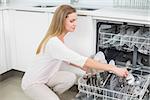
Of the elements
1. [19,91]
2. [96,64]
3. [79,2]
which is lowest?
[19,91]

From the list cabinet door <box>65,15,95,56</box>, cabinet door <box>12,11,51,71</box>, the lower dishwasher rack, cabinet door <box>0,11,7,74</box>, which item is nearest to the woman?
the lower dishwasher rack

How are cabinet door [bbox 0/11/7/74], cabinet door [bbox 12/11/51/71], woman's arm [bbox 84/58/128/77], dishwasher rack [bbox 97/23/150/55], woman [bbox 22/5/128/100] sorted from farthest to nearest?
cabinet door [bbox 0/11/7/74], cabinet door [bbox 12/11/51/71], dishwasher rack [bbox 97/23/150/55], woman [bbox 22/5/128/100], woman's arm [bbox 84/58/128/77]

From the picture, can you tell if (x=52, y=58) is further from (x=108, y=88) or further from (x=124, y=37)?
(x=124, y=37)

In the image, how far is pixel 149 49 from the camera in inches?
73.4

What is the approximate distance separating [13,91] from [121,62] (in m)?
1.12

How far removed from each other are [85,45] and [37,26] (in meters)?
0.53

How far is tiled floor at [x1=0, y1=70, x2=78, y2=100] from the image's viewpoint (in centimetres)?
228

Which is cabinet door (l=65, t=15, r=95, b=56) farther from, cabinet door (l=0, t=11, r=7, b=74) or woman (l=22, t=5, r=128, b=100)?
cabinet door (l=0, t=11, r=7, b=74)

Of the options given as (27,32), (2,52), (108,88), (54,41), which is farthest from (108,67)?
(2,52)

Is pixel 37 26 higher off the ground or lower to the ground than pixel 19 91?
higher

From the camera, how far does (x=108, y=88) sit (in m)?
1.68

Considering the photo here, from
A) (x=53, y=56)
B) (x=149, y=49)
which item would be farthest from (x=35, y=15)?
(x=149, y=49)

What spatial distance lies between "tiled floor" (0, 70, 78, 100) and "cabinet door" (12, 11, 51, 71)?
0.55ft

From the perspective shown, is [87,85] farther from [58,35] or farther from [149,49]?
[149,49]
